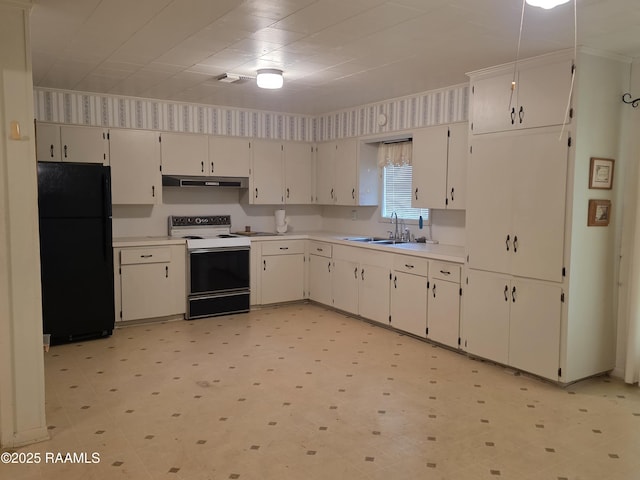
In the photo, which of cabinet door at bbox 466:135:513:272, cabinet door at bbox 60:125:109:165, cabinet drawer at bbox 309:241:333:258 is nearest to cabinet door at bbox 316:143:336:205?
cabinet drawer at bbox 309:241:333:258

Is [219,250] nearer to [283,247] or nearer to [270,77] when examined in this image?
[283,247]

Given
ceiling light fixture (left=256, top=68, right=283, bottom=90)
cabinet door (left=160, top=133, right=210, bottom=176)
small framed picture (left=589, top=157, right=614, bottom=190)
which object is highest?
ceiling light fixture (left=256, top=68, right=283, bottom=90)

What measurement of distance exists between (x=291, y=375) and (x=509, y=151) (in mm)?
2551

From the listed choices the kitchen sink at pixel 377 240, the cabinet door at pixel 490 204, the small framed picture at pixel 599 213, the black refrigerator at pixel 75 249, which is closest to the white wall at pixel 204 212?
the black refrigerator at pixel 75 249

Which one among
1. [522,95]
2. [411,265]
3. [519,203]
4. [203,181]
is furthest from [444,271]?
[203,181]

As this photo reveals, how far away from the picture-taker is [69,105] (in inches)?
218

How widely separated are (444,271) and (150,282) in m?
3.21

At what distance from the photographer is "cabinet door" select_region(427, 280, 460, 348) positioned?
4684mm

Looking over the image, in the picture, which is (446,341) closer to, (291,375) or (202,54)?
(291,375)

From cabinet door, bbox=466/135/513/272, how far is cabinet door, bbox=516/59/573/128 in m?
0.26

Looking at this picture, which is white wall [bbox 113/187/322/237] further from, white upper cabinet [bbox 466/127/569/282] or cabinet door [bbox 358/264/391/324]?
white upper cabinet [bbox 466/127/569/282]

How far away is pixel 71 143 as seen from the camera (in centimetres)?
554

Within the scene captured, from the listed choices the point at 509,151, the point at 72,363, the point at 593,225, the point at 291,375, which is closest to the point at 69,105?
the point at 72,363

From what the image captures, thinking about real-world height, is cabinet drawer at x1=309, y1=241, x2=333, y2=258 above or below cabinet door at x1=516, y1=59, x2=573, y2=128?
below
